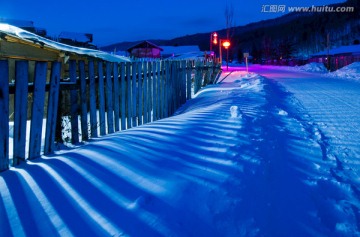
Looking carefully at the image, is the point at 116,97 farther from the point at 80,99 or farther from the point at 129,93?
the point at 80,99

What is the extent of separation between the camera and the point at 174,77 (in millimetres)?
9109

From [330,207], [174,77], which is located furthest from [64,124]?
[174,77]

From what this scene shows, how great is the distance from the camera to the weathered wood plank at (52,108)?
405 cm

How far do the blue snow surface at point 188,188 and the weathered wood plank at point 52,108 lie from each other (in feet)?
1.26

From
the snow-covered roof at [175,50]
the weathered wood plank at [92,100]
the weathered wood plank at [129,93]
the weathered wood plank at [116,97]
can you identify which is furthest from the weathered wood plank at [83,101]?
the snow-covered roof at [175,50]

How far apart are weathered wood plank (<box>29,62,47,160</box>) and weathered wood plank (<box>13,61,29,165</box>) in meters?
0.17

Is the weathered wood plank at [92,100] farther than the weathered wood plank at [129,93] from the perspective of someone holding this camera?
No

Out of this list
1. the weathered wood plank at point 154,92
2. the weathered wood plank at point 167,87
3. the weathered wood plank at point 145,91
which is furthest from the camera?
the weathered wood plank at point 167,87

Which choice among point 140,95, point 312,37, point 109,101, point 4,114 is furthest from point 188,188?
point 312,37

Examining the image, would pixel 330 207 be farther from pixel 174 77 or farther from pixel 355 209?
pixel 174 77

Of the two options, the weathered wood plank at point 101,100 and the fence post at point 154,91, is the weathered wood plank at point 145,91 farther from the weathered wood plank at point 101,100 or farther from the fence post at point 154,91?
the weathered wood plank at point 101,100

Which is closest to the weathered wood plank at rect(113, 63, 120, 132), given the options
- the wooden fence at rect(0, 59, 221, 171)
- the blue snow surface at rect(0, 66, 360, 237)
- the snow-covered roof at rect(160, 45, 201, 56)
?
the wooden fence at rect(0, 59, 221, 171)

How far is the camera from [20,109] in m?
3.55

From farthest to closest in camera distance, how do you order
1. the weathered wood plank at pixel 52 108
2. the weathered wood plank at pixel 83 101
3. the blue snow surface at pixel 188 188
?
the weathered wood plank at pixel 83 101
the weathered wood plank at pixel 52 108
the blue snow surface at pixel 188 188
